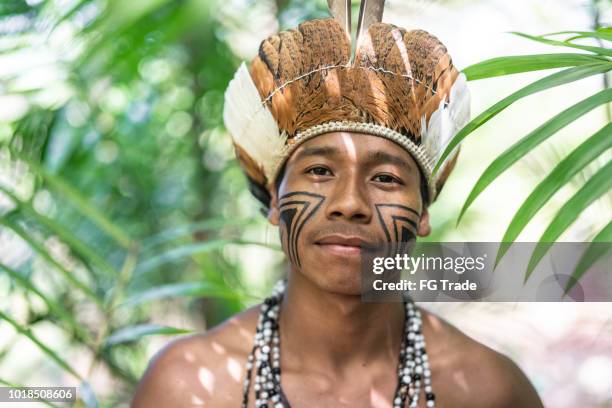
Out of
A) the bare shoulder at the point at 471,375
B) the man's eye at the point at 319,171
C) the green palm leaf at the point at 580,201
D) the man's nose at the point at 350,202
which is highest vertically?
the man's eye at the point at 319,171

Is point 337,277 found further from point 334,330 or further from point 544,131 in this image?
point 544,131

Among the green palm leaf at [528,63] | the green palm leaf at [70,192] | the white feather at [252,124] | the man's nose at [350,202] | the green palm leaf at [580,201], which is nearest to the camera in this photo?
the green palm leaf at [580,201]

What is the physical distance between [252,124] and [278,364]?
0.52m

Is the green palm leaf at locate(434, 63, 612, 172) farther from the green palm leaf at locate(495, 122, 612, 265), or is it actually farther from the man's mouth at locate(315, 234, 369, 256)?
the man's mouth at locate(315, 234, 369, 256)

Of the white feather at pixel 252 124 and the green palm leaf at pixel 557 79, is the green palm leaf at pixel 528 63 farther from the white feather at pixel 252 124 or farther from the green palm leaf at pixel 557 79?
the white feather at pixel 252 124

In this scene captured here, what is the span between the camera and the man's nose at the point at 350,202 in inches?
57.5

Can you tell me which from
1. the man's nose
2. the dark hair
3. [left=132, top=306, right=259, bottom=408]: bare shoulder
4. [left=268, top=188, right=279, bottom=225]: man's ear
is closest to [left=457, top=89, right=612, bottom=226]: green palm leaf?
the man's nose

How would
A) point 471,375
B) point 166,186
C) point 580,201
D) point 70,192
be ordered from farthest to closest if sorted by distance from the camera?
point 166,186
point 70,192
point 471,375
point 580,201

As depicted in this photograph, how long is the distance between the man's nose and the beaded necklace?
36cm

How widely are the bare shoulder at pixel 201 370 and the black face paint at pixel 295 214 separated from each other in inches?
10.8

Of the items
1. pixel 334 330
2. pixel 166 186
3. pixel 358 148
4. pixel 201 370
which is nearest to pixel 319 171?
pixel 358 148

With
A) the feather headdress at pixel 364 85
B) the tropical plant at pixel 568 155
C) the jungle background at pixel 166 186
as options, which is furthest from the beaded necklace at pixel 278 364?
the tropical plant at pixel 568 155

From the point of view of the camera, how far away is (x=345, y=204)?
146 cm

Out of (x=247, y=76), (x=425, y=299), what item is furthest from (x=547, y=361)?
(x=247, y=76)
